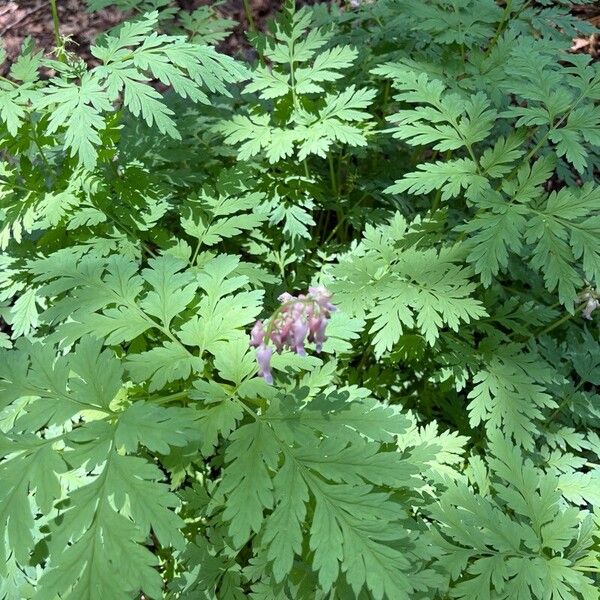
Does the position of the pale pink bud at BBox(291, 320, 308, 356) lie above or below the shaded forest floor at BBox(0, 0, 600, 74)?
above

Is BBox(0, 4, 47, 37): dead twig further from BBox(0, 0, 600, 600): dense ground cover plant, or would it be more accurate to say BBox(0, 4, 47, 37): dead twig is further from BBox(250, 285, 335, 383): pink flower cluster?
BBox(250, 285, 335, 383): pink flower cluster

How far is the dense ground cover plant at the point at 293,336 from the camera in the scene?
5.86 ft

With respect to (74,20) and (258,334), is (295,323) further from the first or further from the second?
(74,20)

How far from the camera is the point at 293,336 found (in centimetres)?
178

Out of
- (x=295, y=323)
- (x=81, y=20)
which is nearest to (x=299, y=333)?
(x=295, y=323)

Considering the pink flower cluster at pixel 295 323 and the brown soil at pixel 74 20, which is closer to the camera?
the pink flower cluster at pixel 295 323

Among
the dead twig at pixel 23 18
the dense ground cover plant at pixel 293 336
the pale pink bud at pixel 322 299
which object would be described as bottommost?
the dense ground cover plant at pixel 293 336

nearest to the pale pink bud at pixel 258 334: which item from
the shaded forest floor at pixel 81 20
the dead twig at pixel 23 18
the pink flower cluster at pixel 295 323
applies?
the pink flower cluster at pixel 295 323

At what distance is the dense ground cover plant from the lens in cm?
179

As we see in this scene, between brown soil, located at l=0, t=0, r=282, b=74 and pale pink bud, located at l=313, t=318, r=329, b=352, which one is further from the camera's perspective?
brown soil, located at l=0, t=0, r=282, b=74

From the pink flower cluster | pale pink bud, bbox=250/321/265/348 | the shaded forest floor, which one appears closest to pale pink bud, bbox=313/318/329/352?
the pink flower cluster

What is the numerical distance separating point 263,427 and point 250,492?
0.72 ft

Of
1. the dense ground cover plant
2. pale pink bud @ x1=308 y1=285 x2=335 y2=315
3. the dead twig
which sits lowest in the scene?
the dense ground cover plant

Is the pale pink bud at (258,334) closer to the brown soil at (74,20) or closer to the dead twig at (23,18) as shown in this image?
→ the brown soil at (74,20)
